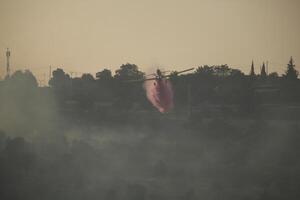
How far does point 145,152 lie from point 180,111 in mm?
33900

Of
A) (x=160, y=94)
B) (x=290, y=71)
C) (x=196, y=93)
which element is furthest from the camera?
(x=290, y=71)

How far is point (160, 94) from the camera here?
12850 centimetres

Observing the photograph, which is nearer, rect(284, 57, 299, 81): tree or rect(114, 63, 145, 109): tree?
rect(114, 63, 145, 109): tree

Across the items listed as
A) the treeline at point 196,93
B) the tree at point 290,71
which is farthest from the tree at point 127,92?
the tree at point 290,71

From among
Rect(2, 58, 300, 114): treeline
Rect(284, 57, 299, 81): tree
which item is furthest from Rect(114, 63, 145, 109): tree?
Rect(284, 57, 299, 81): tree

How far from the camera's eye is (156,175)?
7550 centimetres

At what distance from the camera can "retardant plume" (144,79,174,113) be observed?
4862 inches

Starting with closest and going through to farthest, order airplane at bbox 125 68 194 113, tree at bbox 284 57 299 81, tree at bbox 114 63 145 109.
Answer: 1. airplane at bbox 125 68 194 113
2. tree at bbox 114 63 145 109
3. tree at bbox 284 57 299 81

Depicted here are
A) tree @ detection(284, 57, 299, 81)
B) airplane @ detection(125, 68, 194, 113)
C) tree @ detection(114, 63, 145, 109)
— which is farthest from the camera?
tree @ detection(284, 57, 299, 81)

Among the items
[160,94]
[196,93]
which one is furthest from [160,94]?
[196,93]

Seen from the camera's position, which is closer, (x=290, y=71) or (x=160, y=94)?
(x=160, y=94)

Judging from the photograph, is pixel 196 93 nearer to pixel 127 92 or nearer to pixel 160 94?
pixel 160 94

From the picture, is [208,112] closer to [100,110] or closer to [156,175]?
[100,110]

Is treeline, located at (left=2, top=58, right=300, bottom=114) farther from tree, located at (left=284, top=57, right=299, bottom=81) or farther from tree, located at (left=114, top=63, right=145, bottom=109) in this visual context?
tree, located at (left=284, top=57, right=299, bottom=81)
